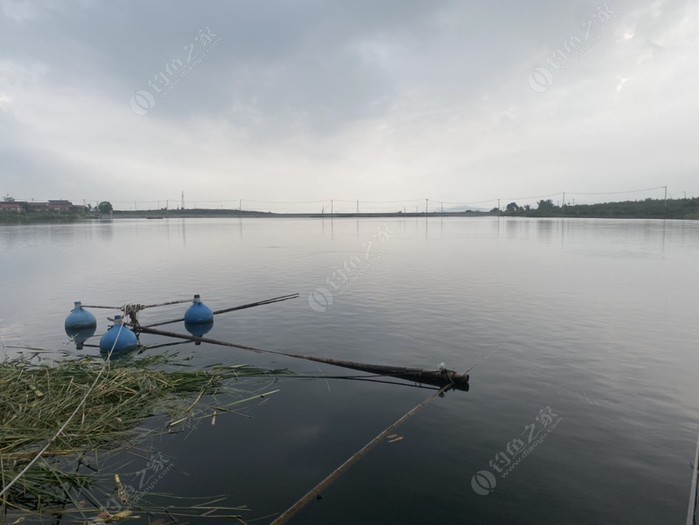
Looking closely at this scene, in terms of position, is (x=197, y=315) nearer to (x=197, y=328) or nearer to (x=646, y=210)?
(x=197, y=328)

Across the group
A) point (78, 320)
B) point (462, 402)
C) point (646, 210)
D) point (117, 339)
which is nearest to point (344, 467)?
point (462, 402)

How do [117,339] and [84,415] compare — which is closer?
[84,415]

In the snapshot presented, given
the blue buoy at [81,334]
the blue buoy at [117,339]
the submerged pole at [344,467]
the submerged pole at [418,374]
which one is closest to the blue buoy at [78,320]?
the blue buoy at [81,334]

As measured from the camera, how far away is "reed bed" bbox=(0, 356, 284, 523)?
18.8 ft

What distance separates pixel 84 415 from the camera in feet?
24.4

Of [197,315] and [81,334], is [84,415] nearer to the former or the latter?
[197,315]

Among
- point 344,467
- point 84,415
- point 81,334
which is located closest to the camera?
point 344,467

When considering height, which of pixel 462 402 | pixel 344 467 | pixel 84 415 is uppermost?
pixel 84 415

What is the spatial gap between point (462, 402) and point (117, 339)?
10.2 m

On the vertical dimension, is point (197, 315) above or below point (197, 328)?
above

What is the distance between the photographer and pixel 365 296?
20.8m

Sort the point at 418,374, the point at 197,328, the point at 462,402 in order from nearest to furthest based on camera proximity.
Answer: the point at 462,402 < the point at 418,374 < the point at 197,328

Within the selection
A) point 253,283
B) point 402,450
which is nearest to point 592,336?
point 402,450

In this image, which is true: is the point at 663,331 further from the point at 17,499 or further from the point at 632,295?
the point at 17,499
